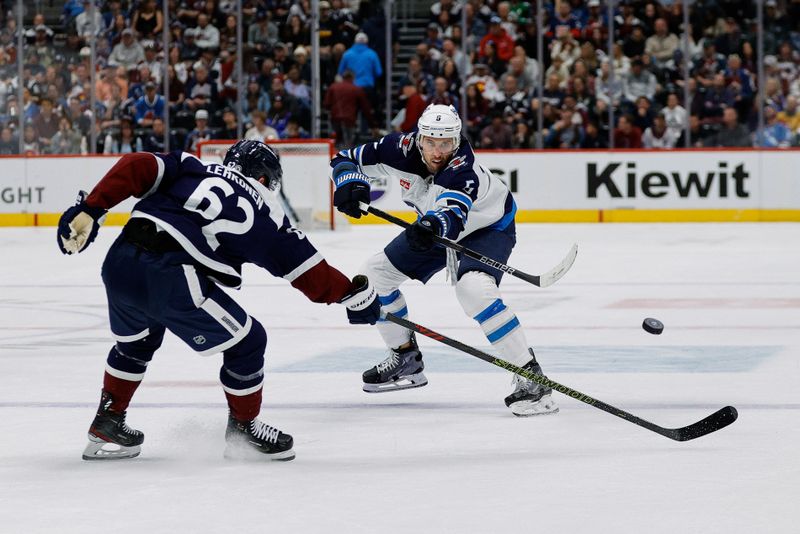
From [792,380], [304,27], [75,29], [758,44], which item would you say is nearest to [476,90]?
[304,27]

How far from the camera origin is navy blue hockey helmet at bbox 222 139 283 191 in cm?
391

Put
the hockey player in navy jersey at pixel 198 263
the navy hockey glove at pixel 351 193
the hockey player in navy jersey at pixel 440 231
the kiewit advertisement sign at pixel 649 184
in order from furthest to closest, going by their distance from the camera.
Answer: the kiewit advertisement sign at pixel 649 184 → the navy hockey glove at pixel 351 193 → the hockey player in navy jersey at pixel 440 231 → the hockey player in navy jersey at pixel 198 263

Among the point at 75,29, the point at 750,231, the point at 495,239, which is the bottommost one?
the point at 750,231

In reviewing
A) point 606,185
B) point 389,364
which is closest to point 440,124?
point 389,364

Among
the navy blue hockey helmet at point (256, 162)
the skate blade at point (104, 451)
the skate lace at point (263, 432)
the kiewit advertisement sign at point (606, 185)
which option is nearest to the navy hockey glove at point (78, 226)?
the navy blue hockey helmet at point (256, 162)

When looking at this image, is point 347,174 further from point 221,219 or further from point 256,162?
point 221,219

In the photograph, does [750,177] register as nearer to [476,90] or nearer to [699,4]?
[699,4]

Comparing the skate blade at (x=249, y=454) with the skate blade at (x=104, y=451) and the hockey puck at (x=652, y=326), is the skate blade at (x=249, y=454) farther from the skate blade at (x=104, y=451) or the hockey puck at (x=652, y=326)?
the hockey puck at (x=652, y=326)

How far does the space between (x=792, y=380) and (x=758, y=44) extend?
954 cm

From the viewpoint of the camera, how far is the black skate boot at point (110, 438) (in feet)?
12.8

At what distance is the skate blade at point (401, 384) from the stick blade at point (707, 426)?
131 centimetres

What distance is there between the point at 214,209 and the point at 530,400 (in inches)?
54.9

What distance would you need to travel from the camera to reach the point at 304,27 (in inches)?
580

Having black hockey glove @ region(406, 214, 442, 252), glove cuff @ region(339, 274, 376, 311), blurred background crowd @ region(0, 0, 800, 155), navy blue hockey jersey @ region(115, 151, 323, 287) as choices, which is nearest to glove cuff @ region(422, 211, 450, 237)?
black hockey glove @ region(406, 214, 442, 252)
